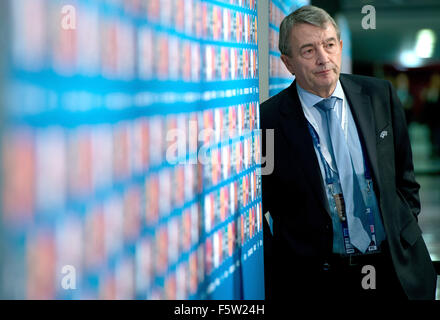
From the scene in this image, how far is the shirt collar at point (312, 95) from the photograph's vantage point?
202 centimetres

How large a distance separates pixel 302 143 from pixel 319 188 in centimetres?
16

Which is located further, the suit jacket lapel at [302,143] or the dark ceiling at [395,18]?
the dark ceiling at [395,18]

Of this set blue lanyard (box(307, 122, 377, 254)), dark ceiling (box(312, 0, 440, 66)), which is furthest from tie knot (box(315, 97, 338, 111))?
dark ceiling (box(312, 0, 440, 66))

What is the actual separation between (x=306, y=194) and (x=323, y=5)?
441cm

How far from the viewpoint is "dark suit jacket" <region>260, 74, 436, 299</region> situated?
1940 millimetres

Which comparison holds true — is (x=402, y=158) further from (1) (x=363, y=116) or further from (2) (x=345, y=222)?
(2) (x=345, y=222)

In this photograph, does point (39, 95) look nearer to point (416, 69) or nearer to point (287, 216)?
point (287, 216)

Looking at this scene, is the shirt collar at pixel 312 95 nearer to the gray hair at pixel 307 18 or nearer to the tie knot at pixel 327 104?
the tie knot at pixel 327 104

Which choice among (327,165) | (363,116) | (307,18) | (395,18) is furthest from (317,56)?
(395,18)

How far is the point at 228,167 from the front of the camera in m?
1.22

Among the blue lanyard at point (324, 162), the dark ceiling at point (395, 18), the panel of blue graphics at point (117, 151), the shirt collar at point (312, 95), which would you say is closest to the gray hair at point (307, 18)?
the shirt collar at point (312, 95)

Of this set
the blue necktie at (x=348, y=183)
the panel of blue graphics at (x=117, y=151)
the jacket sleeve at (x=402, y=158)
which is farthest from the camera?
the jacket sleeve at (x=402, y=158)

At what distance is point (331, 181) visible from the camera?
195cm
